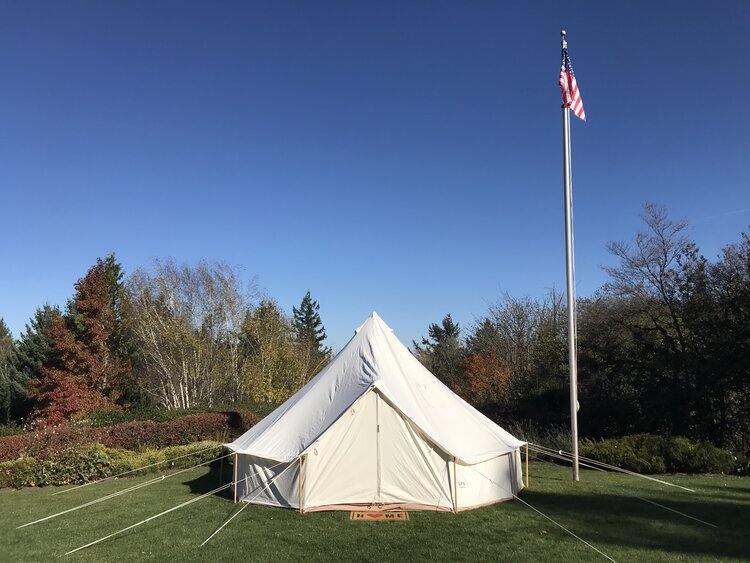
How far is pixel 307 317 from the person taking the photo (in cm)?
5512

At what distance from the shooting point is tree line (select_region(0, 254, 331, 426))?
23.8 metres

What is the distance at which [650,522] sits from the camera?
7570 millimetres

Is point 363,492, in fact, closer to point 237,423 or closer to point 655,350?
point 237,423

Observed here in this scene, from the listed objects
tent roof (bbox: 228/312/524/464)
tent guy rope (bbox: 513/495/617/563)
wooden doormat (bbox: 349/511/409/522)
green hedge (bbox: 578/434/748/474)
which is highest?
tent roof (bbox: 228/312/524/464)

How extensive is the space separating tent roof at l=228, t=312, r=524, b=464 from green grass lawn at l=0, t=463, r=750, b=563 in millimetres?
989

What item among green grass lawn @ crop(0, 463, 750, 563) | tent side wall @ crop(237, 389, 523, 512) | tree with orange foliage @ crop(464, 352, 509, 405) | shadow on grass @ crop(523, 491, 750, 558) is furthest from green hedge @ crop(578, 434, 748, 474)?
tree with orange foliage @ crop(464, 352, 509, 405)

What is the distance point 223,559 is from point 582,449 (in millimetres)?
10003

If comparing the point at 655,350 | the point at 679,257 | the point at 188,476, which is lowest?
the point at 188,476

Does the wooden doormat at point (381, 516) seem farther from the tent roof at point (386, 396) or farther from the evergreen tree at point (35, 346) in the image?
the evergreen tree at point (35, 346)

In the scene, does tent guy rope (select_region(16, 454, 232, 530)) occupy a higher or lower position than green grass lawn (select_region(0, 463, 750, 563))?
lower

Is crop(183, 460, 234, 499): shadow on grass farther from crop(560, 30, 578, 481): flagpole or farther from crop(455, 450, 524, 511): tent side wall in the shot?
crop(560, 30, 578, 481): flagpole

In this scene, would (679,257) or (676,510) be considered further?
(679,257)

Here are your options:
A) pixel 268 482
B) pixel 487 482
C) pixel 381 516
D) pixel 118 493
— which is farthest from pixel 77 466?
pixel 487 482

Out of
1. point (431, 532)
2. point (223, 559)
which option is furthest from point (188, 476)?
point (431, 532)
